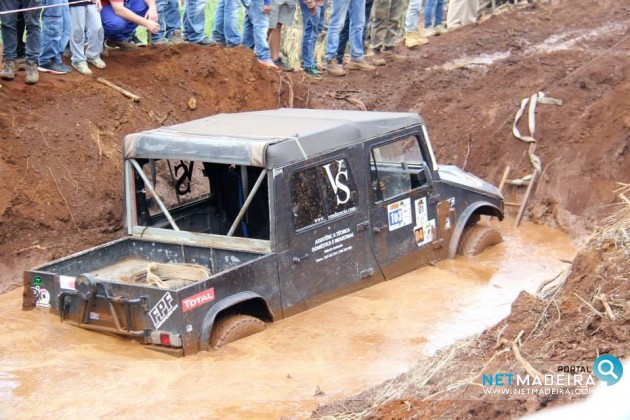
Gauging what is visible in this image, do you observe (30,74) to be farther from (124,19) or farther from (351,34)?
(351,34)

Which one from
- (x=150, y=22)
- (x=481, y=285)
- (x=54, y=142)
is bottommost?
(x=481, y=285)

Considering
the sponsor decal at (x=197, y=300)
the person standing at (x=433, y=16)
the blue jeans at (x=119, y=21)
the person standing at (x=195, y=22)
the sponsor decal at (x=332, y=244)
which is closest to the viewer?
the sponsor decal at (x=197, y=300)

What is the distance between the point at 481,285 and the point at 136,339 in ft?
11.8

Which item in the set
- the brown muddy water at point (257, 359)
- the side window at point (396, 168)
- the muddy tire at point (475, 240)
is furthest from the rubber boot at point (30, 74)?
the muddy tire at point (475, 240)

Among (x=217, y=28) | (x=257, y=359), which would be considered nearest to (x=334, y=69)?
(x=217, y=28)

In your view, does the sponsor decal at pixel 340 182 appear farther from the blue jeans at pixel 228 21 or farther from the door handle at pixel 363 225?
the blue jeans at pixel 228 21

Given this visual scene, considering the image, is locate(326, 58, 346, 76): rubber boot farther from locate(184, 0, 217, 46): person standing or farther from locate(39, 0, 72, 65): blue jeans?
locate(39, 0, 72, 65): blue jeans

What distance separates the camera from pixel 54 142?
33.3 feet

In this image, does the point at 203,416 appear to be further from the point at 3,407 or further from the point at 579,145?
the point at 579,145

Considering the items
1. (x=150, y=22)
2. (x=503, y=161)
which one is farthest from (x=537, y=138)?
(x=150, y=22)

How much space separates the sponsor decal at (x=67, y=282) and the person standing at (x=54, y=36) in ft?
12.8

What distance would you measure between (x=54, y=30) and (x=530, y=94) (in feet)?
20.9

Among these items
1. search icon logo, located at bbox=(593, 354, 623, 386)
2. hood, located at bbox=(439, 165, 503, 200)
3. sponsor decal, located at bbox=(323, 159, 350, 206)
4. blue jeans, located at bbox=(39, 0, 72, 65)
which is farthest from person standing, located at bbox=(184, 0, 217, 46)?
search icon logo, located at bbox=(593, 354, 623, 386)

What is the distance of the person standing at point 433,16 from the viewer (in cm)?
1766
